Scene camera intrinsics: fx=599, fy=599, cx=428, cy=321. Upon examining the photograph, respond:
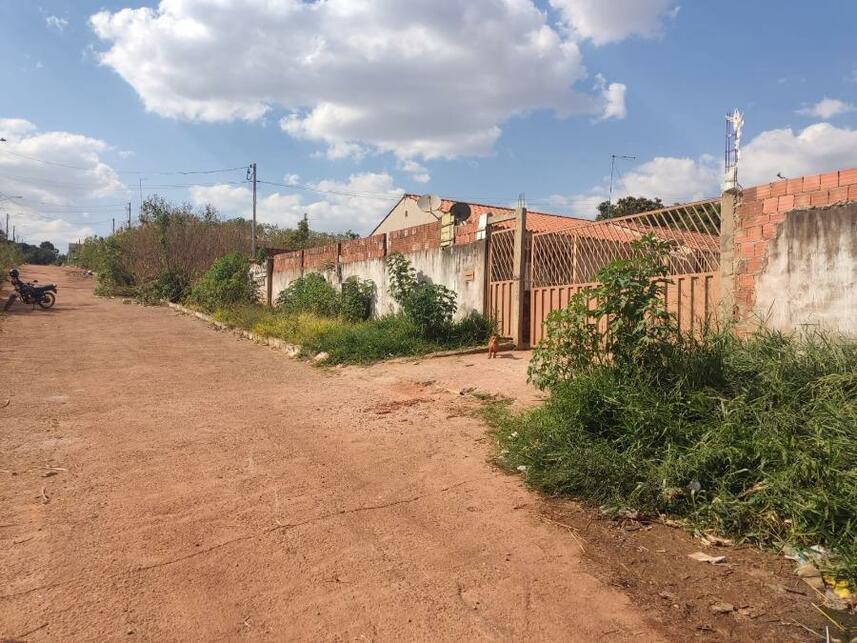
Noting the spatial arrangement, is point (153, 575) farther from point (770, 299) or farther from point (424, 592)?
point (770, 299)

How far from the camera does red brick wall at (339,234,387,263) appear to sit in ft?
41.8

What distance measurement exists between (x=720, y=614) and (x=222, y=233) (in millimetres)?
28012

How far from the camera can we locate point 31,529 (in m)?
3.12

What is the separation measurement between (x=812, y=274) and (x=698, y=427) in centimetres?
209

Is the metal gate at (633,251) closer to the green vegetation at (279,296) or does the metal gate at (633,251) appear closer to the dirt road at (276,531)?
the green vegetation at (279,296)

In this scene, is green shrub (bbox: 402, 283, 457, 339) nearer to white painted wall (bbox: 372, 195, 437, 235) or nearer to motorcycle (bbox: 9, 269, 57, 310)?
motorcycle (bbox: 9, 269, 57, 310)

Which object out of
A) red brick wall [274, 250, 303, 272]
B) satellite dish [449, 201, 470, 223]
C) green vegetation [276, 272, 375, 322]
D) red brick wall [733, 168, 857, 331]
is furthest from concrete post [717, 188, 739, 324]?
red brick wall [274, 250, 303, 272]

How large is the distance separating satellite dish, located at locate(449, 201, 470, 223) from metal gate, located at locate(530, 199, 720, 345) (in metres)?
Result: 2.23

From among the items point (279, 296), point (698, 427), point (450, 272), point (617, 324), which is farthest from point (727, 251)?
point (279, 296)

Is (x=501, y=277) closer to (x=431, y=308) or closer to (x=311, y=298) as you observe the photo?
(x=431, y=308)

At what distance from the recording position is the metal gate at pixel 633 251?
5.90 metres

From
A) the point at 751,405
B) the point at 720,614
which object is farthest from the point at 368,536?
the point at 751,405

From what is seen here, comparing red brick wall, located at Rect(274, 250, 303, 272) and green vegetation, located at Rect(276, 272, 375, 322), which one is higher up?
red brick wall, located at Rect(274, 250, 303, 272)

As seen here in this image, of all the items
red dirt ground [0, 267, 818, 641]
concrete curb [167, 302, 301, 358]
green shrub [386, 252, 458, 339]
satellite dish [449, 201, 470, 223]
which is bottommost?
Result: red dirt ground [0, 267, 818, 641]
